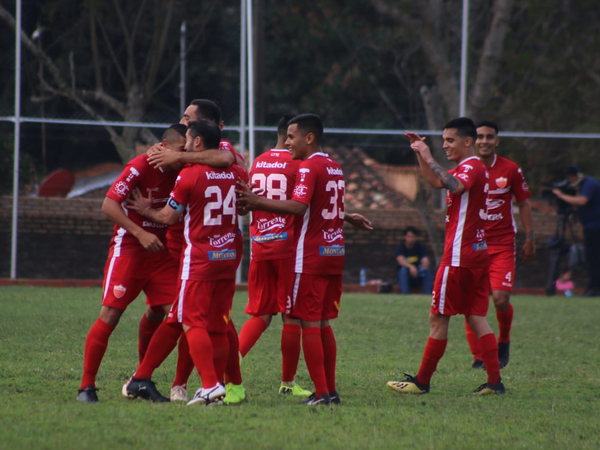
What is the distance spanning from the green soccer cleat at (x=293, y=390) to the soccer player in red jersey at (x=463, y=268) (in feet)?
2.44

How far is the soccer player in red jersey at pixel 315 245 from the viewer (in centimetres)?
607

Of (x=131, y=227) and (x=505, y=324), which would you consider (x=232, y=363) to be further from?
(x=505, y=324)

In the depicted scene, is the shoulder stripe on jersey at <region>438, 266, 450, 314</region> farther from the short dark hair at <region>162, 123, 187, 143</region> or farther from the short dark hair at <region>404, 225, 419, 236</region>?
the short dark hair at <region>404, 225, 419, 236</region>

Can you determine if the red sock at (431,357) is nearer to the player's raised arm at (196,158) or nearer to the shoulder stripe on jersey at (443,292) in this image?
the shoulder stripe on jersey at (443,292)

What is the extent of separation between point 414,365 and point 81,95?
1381 centimetres

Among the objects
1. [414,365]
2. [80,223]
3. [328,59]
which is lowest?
[414,365]

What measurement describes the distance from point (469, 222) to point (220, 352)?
2.30m

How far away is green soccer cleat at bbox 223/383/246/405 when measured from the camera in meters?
6.05

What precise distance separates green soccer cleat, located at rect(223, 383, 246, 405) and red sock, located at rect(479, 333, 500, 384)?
2.00 meters

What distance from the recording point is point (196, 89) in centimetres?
2020

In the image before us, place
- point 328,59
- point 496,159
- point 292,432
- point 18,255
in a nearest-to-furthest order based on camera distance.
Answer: point 292,432, point 496,159, point 18,255, point 328,59

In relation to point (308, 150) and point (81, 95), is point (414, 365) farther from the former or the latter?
point (81, 95)

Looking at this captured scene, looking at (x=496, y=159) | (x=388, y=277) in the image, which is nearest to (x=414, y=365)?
(x=496, y=159)

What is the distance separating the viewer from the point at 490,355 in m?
6.91
